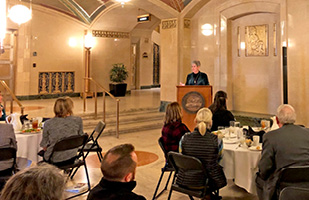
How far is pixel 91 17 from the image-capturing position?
13.1 m

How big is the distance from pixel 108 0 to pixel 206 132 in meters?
9.63

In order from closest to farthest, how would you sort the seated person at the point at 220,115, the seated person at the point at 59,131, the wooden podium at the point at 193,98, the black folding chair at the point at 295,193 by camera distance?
the black folding chair at the point at 295,193, the seated person at the point at 59,131, the seated person at the point at 220,115, the wooden podium at the point at 193,98

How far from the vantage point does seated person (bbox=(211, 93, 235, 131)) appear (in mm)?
4711

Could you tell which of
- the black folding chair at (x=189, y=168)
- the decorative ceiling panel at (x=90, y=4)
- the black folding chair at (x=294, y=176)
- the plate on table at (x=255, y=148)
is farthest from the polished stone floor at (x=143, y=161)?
the decorative ceiling panel at (x=90, y=4)

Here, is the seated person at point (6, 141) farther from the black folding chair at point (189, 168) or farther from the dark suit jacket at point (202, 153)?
the dark suit jacket at point (202, 153)

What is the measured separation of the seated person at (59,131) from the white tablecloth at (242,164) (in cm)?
193

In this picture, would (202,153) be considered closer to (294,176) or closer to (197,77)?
(294,176)

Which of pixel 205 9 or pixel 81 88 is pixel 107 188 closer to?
pixel 205 9

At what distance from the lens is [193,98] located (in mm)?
6727

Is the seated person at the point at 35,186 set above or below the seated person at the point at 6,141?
above

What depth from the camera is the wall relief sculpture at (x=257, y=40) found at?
8500 mm

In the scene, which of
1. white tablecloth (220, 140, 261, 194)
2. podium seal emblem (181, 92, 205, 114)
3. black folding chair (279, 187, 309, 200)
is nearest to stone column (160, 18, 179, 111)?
podium seal emblem (181, 92, 205, 114)

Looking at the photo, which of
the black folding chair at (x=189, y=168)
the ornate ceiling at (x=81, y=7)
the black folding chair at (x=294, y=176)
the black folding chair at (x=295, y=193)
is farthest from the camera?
the ornate ceiling at (x=81, y=7)

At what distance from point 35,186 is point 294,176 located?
235 cm
